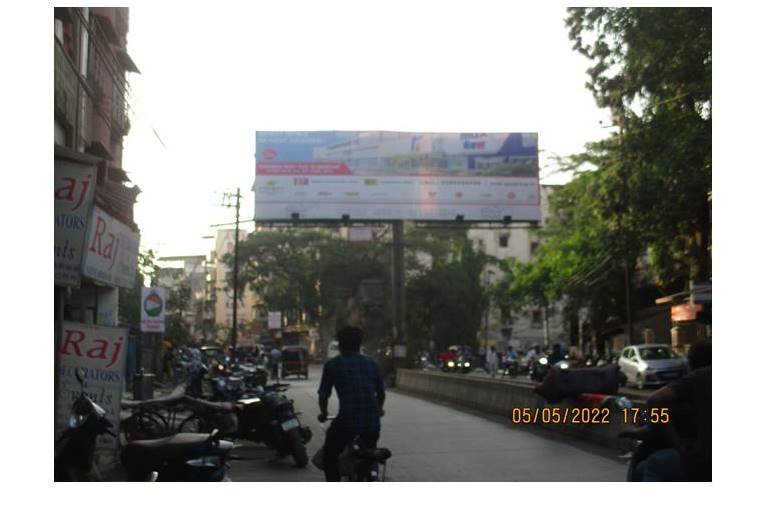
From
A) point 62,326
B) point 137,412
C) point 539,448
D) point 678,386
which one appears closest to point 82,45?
point 137,412

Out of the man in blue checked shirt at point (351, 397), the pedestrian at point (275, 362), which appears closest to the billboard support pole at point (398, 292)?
the pedestrian at point (275, 362)

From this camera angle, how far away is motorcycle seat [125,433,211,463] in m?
7.20

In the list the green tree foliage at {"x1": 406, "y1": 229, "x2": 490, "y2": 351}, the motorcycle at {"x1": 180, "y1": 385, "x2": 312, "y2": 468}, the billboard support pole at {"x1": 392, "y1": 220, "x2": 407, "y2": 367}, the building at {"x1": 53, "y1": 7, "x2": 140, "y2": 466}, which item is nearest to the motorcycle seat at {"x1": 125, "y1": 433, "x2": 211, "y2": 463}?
the building at {"x1": 53, "y1": 7, "x2": 140, "y2": 466}

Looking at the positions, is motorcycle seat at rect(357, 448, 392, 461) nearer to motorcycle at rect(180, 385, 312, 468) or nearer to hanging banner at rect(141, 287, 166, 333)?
motorcycle at rect(180, 385, 312, 468)

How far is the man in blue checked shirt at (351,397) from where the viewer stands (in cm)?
749

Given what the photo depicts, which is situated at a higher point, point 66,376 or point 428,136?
point 428,136

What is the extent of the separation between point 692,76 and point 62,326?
18.2 m

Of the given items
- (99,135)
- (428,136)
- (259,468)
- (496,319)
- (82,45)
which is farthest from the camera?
(496,319)

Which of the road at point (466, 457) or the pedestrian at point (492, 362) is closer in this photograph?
the road at point (466, 457)

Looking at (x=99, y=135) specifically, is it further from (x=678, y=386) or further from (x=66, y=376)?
(x=678, y=386)

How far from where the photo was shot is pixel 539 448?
12.9m

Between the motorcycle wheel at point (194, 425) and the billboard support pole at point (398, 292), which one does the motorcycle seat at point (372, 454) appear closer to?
the motorcycle wheel at point (194, 425)

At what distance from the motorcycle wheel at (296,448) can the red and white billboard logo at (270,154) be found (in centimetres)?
2620

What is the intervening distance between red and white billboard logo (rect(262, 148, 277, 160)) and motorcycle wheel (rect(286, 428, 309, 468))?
26.2m
